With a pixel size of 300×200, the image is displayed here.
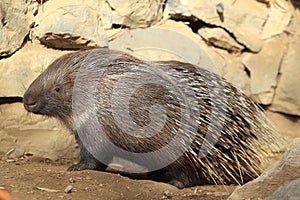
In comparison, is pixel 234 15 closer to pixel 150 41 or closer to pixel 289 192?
pixel 150 41

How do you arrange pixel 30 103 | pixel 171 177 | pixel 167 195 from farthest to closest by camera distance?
pixel 171 177, pixel 30 103, pixel 167 195

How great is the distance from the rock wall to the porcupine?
0.54 m

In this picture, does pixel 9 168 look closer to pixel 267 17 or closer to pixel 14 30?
pixel 14 30

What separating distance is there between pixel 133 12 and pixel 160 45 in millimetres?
407

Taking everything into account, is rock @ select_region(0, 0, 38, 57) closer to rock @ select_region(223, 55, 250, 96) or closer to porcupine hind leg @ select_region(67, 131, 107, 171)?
porcupine hind leg @ select_region(67, 131, 107, 171)

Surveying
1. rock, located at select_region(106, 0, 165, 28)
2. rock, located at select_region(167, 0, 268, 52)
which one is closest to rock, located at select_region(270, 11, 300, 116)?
rock, located at select_region(167, 0, 268, 52)

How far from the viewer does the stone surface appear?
5484mm

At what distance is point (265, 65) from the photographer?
5.91m

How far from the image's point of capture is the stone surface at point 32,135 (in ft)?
18.0

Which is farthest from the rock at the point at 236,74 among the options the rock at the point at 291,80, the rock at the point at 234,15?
the rock at the point at 291,80

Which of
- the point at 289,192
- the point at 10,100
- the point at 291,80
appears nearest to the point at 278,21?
the point at 291,80

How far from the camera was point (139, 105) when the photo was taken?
4.80 m

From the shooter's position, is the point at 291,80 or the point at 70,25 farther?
the point at 291,80

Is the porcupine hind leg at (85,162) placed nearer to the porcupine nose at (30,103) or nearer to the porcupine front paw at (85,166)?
the porcupine front paw at (85,166)
